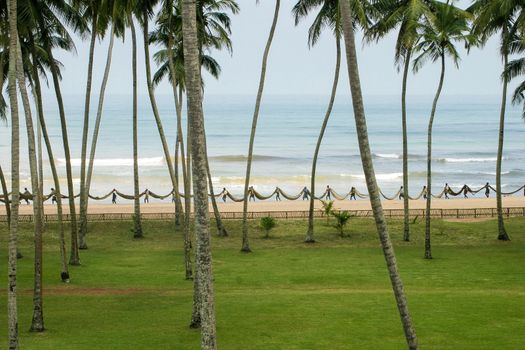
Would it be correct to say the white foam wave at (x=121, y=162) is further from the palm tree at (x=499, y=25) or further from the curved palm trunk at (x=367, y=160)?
the curved palm trunk at (x=367, y=160)

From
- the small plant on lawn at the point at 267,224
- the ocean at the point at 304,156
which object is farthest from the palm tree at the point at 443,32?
the ocean at the point at 304,156

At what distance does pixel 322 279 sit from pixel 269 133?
124598mm

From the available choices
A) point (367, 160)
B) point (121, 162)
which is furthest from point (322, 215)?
point (121, 162)

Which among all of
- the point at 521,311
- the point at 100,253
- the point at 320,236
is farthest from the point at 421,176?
the point at 521,311

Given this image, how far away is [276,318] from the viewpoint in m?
21.2

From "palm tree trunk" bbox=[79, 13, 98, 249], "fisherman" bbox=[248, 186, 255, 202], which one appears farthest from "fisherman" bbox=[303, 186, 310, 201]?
"palm tree trunk" bbox=[79, 13, 98, 249]

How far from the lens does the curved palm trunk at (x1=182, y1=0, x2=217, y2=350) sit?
547 inches

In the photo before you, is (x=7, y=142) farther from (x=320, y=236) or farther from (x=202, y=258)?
(x=202, y=258)

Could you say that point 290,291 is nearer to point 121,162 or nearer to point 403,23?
point 403,23

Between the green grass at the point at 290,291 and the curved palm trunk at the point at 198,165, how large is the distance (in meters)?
4.74

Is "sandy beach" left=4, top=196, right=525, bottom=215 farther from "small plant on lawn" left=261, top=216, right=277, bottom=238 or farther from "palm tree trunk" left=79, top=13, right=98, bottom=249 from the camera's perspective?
"palm tree trunk" left=79, top=13, right=98, bottom=249

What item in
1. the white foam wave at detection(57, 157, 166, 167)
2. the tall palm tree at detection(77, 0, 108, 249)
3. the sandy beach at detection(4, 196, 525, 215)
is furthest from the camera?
the white foam wave at detection(57, 157, 166, 167)

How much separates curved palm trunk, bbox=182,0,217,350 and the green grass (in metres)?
4.74

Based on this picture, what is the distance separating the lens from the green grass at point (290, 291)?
63.9 feet
